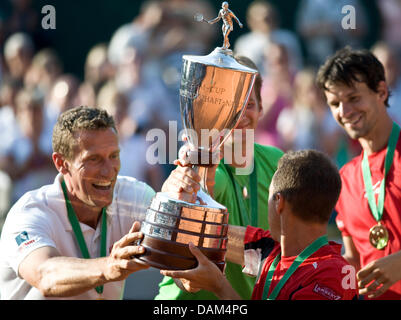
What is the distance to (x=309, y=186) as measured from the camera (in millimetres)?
2980

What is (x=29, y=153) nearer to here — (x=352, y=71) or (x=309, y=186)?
(x=352, y=71)

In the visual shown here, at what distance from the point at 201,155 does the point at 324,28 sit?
549 cm

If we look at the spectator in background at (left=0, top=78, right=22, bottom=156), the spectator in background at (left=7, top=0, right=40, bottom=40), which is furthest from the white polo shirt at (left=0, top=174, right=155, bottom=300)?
the spectator in background at (left=7, top=0, right=40, bottom=40)

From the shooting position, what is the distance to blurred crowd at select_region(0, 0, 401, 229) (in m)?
6.93

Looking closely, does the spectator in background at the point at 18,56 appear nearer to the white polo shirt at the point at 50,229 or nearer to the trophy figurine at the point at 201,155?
the white polo shirt at the point at 50,229

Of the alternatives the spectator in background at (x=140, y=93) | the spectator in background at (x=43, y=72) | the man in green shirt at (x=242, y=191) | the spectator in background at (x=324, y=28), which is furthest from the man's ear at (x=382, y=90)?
the spectator in background at (x=43, y=72)

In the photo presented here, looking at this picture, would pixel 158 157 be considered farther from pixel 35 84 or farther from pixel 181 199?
pixel 181 199

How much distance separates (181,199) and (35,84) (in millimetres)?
5608

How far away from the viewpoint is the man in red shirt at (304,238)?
9.45ft

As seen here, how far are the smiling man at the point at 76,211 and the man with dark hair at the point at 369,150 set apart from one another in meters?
1.18

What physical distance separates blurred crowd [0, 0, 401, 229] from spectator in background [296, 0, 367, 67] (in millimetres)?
11

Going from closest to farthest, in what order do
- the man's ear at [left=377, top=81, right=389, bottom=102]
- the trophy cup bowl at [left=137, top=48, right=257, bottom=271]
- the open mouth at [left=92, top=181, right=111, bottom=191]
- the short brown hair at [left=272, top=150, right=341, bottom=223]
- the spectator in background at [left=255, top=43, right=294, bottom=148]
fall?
the trophy cup bowl at [left=137, top=48, right=257, bottom=271], the short brown hair at [left=272, top=150, right=341, bottom=223], the open mouth at [left=92, top=181, right=111, bottom=191], the man's ear at [left=377, top=81, right=389, bottom=102], the spectator in background at [left=255, top=43, right=294, bottom=148]

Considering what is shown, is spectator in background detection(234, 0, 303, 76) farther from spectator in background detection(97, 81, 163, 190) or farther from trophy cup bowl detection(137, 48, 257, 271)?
trophy cup bowl detection(137, 48, 257, 271)

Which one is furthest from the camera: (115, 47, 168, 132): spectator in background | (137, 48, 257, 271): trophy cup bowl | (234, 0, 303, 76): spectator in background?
(234, 0, 303, 76): spectator in background
